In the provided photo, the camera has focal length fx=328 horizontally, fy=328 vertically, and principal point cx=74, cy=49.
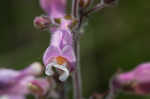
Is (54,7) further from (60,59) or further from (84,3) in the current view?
(60,59)

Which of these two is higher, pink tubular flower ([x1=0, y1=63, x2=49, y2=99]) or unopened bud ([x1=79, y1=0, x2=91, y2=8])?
unopened bud ([x1=79, y1=0, x2=91, y2=8])

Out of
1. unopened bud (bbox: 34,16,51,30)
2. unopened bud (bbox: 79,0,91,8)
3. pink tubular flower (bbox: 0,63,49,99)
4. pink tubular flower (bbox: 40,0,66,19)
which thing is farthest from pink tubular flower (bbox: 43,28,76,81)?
pink tubular flower (bbox: 0,63,49,99)

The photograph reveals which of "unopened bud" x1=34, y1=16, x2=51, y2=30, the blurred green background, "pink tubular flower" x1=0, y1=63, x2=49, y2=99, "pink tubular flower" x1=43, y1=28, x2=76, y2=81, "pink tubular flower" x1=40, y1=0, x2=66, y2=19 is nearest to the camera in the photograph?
"pink tubular flower" x1=43, y1=28, x2=76, y2=81

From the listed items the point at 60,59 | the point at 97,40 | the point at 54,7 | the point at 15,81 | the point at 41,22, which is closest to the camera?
the point at 60,59

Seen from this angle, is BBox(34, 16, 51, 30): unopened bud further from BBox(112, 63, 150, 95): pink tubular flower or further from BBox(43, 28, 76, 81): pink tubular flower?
BBox(112, 63, 150, 95): pink tubular flower

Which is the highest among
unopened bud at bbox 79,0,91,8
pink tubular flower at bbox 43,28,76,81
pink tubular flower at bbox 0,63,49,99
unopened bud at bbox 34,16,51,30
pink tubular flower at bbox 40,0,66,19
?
unopened bud at bbox 79,0,91,8

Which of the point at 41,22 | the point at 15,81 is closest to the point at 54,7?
the point at 41,22
